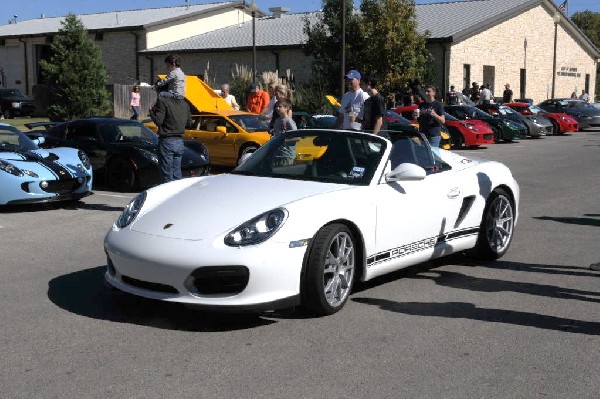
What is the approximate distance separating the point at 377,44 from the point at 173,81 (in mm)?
21864

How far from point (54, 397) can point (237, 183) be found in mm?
2493

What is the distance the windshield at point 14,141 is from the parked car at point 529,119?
736 inches

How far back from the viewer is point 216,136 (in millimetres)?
16188

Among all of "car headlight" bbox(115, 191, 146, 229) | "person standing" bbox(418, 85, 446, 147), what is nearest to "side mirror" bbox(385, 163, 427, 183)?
"car headlight" bbox(115, 191, 146, 229)

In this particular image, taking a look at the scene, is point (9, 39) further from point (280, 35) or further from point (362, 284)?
point (362, 284)

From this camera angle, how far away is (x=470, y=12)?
132ft

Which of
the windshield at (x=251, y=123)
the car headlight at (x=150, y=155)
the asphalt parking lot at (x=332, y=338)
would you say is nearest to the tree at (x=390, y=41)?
the windshield at (x=251, y=123)

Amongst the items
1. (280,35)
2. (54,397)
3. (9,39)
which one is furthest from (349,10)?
(54,397)

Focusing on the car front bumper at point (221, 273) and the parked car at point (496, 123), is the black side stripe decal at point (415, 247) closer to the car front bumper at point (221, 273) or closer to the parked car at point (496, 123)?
the car front bumper at point (221, 273)

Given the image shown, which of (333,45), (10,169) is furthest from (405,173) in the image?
(333,45)

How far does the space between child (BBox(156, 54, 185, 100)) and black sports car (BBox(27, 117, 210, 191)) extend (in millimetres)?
3146

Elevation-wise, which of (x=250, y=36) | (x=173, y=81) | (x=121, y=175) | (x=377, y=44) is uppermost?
(x=250, y=36)

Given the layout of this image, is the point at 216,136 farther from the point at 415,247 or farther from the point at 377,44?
the point at 377,44

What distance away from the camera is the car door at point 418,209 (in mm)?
5973
